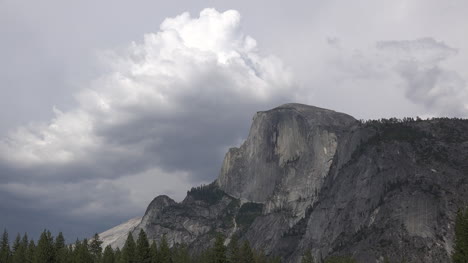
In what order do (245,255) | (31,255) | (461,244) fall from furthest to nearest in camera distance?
(245,255)
(31,255)
(461,244)

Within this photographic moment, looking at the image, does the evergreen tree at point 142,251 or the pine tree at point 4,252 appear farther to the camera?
the pine tree at point 4,252

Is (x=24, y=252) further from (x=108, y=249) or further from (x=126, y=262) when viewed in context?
(x=126, y=262)

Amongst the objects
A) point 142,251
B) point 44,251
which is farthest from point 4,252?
point 142,251

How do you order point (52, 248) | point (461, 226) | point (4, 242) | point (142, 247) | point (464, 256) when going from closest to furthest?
point (464, 256) < point (461, 226) < point (142, 247) < point (52, 248) < point (4, 242)

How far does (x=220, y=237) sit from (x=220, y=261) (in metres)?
7.16

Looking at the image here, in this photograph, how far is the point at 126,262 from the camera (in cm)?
14038

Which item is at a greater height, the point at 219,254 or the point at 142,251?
the point at 142,251

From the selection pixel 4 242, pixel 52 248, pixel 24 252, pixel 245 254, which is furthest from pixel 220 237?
pixel 4 242

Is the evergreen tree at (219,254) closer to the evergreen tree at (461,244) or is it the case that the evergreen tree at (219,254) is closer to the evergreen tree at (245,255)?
the evergreen tree at (245,255)

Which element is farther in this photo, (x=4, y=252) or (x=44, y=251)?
(x=4, y=252)

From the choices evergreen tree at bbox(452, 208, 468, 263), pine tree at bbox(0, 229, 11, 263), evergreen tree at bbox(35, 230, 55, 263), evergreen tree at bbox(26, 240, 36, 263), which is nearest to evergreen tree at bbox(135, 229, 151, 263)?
evergreen tree at bbox(35, 230, 55, 263)

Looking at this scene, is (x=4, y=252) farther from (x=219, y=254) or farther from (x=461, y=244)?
(x=461, y=244)

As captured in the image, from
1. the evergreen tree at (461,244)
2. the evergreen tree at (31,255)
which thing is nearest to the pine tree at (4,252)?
the evergreen tree at (31,255)

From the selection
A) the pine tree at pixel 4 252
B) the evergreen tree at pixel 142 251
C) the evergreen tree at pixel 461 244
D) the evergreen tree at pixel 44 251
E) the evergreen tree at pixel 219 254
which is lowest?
the evergreen tree at pixel 461 244
